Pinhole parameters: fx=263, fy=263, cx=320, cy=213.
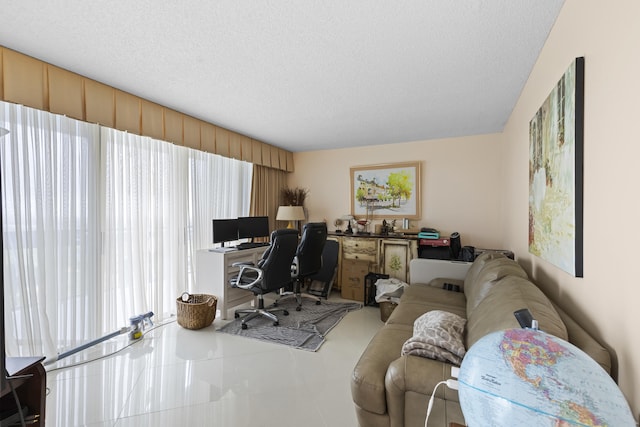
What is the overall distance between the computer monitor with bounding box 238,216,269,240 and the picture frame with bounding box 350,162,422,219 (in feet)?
5.02

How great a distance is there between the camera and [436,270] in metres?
3.13

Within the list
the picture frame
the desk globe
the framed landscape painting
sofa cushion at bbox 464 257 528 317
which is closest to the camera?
the desk globe

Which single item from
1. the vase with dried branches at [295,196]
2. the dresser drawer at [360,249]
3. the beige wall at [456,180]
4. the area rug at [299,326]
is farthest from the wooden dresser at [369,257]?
the vase with dried branches at [295,196]

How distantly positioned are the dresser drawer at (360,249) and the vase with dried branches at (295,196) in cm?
125

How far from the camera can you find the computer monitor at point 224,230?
3316 mm

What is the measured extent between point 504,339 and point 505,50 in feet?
6.43

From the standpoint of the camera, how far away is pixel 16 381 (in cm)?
103

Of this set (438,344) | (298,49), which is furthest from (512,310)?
(298,49)

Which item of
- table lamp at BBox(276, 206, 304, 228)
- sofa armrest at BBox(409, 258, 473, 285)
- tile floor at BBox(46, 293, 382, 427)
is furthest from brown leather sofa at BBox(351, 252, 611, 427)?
table lamp at BBox(276, 206, 304, 228)

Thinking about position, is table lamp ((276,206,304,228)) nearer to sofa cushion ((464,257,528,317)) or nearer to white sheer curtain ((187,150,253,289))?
white sheer curtain ((187,150,253,289))

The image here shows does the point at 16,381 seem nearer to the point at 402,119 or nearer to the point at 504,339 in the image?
the point at 504,339

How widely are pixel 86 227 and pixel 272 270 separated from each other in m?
1.72

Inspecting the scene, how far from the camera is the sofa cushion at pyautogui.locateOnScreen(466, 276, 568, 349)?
1.06 metres

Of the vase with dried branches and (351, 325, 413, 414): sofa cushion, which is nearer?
(351, 325, 413, 414): sofa cushion
